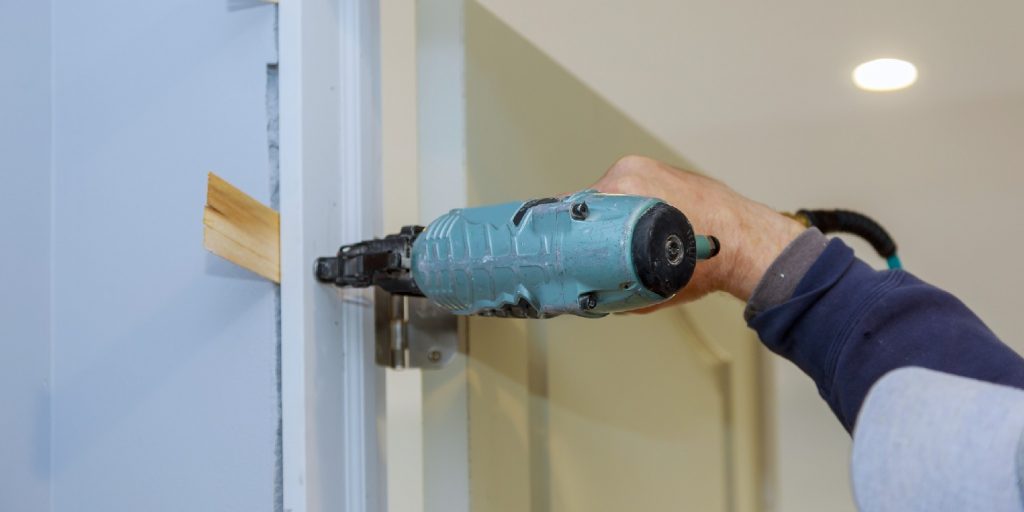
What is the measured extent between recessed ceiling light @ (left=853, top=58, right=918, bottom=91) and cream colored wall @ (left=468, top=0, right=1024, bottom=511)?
0.02 metres

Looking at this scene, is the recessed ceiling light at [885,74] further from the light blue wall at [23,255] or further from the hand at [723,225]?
the light blue wall at [23,255]

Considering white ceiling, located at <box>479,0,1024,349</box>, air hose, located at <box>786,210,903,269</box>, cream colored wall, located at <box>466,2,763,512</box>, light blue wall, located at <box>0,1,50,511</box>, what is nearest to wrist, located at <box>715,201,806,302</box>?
cream colored wall, located at <box>466,2,763,512</box>

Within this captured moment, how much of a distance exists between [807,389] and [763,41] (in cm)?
66

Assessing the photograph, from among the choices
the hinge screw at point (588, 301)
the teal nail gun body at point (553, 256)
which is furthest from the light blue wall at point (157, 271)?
the hinge screw at point (588, 301)

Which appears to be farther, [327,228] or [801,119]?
[801,119]

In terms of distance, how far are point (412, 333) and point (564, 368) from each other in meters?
0.21

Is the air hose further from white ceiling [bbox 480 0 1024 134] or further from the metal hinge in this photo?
the metal hinge

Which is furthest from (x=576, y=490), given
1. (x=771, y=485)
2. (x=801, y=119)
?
(x=801, y=119)

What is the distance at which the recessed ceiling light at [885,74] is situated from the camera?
1.46 metres

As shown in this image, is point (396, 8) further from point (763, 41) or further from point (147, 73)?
point (763, 41)

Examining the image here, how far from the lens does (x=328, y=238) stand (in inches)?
22.1

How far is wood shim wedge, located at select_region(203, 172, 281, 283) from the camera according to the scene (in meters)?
0.51

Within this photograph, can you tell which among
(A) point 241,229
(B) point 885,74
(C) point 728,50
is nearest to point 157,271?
(A) point 241,229

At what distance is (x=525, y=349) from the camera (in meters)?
0.70
